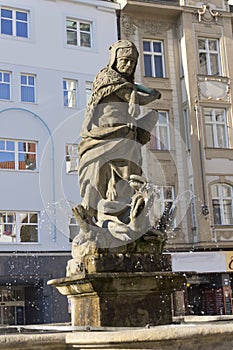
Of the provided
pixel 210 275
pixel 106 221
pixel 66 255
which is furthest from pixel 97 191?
pixel 210 275

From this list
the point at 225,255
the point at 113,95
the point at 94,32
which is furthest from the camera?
A: the point at 94,32

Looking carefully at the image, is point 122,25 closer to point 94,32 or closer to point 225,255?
point 94,32

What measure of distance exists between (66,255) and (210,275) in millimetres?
5972

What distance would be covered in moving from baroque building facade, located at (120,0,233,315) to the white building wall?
5.23 ft

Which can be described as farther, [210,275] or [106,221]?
[210,275]

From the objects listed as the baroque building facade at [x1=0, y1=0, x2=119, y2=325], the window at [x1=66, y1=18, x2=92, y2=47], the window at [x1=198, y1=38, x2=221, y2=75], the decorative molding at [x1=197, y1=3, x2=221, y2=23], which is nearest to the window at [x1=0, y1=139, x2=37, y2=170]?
the baroque building facade at [x1=0, y1=0, x2=119, y2=325]

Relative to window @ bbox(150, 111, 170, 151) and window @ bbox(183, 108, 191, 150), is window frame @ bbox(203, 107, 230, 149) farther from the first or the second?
window @ bbox(150, 111, 170, 151)

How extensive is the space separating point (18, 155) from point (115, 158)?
46.9 ft

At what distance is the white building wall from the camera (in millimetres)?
20078

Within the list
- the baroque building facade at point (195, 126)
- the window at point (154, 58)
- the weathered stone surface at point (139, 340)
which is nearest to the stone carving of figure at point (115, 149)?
the weathered stone surface at point (139, 340)

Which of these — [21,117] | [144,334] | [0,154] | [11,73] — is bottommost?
[144,334]

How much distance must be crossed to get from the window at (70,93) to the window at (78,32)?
171cm

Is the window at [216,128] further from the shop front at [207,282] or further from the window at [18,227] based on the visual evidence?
the window at [18,227]

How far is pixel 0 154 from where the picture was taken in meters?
20.4
